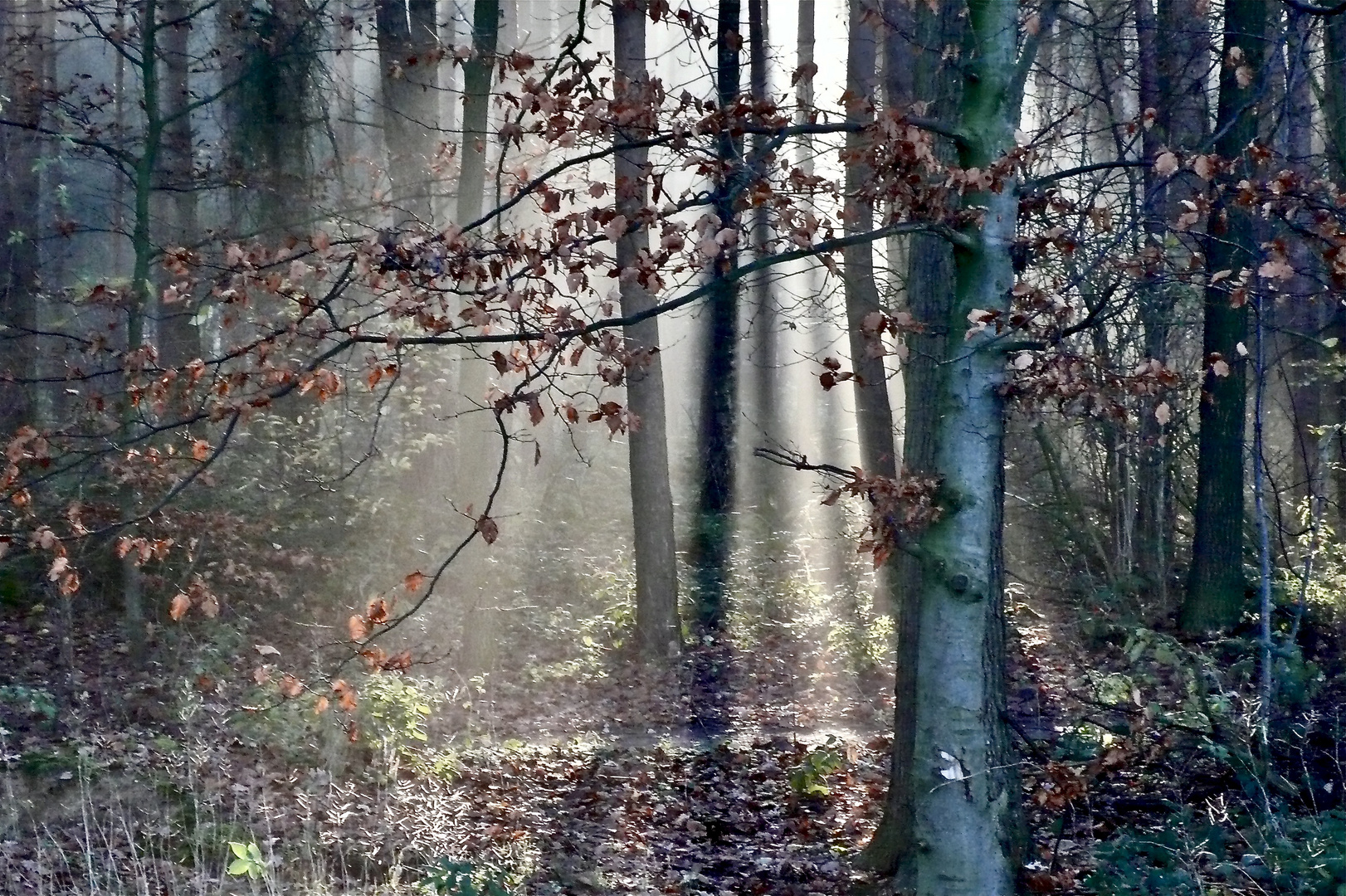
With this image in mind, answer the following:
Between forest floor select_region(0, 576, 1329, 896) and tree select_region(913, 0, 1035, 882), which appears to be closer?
tree select_region(913, 0, 1035, 882)

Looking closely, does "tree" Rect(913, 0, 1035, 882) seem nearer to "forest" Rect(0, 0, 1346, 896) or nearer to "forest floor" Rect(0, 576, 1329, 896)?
"forest" Rect(0, 0, 1346, 896)

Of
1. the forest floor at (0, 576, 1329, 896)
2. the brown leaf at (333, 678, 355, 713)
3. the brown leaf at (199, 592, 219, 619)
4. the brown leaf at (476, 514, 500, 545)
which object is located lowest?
the forest floor at (0, 576, 1329, 896)

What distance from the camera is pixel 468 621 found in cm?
1322

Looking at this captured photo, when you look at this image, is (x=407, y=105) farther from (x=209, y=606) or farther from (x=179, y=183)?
(x=209, y=606)

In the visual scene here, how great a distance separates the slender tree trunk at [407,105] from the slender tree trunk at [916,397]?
292 inches

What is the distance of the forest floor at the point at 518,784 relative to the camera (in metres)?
7.41

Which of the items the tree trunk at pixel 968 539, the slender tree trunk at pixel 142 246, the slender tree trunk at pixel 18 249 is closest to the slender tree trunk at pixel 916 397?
the tree trunk at pixel 968 539

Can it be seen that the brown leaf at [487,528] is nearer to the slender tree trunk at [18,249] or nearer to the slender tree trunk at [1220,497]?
the slender tree trunk at [1220,497]

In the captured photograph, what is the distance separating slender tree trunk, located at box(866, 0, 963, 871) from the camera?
7.34m

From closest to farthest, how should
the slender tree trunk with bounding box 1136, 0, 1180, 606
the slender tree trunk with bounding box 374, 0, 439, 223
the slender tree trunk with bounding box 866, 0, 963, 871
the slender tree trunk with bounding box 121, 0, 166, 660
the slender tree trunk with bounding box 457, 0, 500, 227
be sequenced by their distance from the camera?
the slender tree trunk with bounding box 866, 0, 963, 871, the slender tree trunk with bounding box 121, 0, 166, 660, the slender tree trunk with bounding box 1136, 0, 1180, 606, the slender tree trunk with bounding box 457, 0, 500, 227, the slender tree trunk with bounding box 374, 0, 439, 223

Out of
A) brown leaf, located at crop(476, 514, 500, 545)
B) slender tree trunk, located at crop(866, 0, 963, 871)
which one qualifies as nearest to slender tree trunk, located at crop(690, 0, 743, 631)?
slender tree trunk, located at crop(866, 0, 963, 871)

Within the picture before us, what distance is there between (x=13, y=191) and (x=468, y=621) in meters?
7.80

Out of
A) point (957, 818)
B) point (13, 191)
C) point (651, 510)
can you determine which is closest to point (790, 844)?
point (957, 818)

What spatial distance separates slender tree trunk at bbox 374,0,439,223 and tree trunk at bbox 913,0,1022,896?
30.3ft
